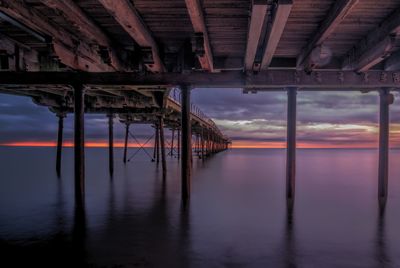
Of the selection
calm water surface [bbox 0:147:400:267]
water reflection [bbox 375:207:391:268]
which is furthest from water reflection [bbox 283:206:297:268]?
water reflection [bbox 375:207:391:268]

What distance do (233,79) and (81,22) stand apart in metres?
4.41

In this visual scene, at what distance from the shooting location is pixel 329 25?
15.7ft

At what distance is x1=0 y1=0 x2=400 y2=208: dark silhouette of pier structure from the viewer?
4672 millimetres

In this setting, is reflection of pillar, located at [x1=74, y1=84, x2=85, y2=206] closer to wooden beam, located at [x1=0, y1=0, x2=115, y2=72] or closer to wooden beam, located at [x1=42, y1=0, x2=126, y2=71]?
wooden beam, located at [x1=0, y1=0, x2=115, y2=72]

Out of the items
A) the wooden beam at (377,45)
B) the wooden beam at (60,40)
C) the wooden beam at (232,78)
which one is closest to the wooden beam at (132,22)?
the wooden beam at (60,40)

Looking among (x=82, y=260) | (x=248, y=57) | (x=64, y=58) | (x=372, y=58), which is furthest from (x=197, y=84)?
(x=82, y=260)

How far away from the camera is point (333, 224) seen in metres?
8.65

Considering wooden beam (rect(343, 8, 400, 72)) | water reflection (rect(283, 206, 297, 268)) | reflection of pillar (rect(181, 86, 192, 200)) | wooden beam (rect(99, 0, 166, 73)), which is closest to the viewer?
wooden beam (rect(99, 0, 166, 73))

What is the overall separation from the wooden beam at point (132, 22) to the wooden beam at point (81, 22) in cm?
77

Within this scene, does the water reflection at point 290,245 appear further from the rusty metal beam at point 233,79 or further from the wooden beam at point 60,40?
the wooden beam at point 60,40

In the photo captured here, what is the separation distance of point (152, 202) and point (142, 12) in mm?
8399

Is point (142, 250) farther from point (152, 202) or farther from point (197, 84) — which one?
point (152, 202)

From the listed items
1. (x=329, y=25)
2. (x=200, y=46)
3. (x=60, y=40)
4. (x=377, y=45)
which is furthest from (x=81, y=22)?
(x=377, y=45)

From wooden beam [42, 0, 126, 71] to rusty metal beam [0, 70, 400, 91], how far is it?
1.57 m
